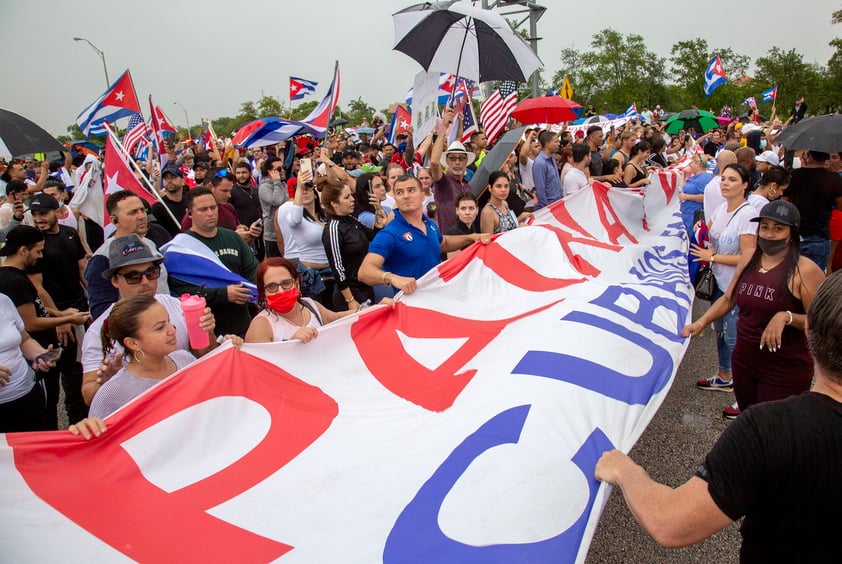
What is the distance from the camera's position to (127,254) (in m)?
3.04

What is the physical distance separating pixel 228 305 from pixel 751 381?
141 inches

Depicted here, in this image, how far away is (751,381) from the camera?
349cm

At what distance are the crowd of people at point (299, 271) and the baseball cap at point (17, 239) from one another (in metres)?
0.01

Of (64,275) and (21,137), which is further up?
(21,137)

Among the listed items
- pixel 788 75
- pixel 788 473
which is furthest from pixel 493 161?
pixel 788 75

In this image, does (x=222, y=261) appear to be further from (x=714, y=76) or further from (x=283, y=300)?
(x=714, y=76)

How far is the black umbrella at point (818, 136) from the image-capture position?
5.43m

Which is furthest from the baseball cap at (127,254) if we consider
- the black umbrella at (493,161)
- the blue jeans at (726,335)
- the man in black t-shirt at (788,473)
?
the blue jeans at (726,335)

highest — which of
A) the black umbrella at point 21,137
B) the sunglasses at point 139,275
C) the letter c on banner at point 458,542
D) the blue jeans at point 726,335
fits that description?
the black umbrella at point 21,137

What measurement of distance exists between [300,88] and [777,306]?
974 cm

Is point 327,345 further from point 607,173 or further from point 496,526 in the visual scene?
point 607,173

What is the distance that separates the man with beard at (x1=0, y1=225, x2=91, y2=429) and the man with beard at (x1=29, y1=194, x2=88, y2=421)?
216mm

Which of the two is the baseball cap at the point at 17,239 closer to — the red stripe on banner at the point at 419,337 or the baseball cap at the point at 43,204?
the baseball cap at the point at 43,204

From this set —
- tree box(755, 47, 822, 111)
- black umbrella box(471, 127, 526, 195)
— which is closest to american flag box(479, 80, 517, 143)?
black umbrella box(471, 127, 526, 195)
